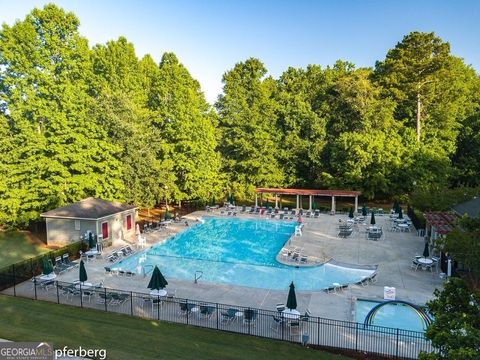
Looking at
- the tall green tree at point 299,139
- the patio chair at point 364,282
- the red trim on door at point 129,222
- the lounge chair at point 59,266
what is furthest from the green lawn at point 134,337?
the tall green tree at point 299,139

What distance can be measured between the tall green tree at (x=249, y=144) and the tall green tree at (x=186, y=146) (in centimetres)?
391

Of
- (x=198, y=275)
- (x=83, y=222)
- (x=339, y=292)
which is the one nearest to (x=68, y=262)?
(x=83, y=222)

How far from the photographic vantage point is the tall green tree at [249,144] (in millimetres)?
45938

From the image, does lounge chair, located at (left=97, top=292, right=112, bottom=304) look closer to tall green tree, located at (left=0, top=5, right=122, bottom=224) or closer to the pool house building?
the pool house building

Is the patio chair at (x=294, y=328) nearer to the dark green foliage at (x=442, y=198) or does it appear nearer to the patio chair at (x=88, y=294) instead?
the patio chair at (x=88, y=294)

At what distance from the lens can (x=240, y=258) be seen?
82.7ft

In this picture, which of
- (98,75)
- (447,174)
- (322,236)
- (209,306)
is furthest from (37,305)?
(447,174)

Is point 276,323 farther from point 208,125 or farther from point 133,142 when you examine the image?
point 208,125

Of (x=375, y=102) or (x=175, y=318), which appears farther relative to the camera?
(x=375, y=102)

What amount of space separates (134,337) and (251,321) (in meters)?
4.50

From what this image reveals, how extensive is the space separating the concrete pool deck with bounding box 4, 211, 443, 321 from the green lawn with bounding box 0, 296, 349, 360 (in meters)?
3.12

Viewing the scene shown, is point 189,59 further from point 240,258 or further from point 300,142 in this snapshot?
point 240,258

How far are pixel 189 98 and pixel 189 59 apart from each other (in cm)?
895

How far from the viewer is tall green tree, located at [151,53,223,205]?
3884 cm
